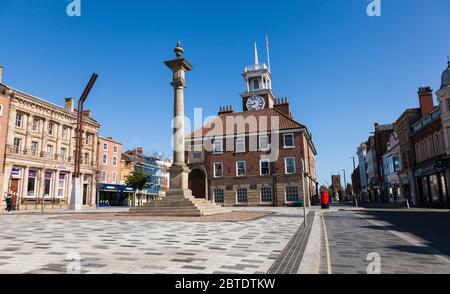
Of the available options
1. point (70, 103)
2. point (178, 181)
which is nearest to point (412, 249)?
point (178, 181)

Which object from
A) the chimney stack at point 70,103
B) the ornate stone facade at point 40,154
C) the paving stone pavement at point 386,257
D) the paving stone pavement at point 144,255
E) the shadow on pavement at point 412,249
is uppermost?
the chimney stack at point 70,103

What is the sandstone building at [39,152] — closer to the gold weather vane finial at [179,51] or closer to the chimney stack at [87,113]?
the chimney stack at [87,113]

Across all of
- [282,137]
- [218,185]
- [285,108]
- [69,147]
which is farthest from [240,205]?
[69,147]

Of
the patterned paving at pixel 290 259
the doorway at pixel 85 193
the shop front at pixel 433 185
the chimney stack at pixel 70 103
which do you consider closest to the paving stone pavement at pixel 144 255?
the patterned paving at pixel 290 259

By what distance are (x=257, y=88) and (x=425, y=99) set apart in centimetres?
2306

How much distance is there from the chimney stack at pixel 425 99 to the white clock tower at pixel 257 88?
2023 centimetres

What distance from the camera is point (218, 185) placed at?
132ft

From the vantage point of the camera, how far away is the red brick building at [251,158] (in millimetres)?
37312

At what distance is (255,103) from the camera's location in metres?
46.8

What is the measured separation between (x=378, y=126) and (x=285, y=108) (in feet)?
90.5

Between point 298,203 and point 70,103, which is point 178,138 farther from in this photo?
point 70,103

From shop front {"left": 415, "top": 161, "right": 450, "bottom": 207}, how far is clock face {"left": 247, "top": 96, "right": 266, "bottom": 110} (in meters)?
22.7

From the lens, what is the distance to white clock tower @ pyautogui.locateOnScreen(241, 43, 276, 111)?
46906 mm
